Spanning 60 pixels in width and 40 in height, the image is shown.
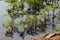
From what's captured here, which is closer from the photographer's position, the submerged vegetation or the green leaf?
the submerged vegetation

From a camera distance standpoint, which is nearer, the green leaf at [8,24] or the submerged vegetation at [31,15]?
the submerged vegetation at [31,15]

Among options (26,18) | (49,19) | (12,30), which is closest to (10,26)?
(12,30)

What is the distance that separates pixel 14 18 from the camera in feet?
21.4

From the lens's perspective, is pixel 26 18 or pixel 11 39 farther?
pixel 11 39

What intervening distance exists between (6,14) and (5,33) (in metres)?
0.69

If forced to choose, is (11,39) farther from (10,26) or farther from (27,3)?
(27,3)

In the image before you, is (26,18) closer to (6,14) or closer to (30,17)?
(30,17)

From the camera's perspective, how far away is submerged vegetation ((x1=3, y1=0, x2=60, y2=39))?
618 cm

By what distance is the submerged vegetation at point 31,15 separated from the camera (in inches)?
243

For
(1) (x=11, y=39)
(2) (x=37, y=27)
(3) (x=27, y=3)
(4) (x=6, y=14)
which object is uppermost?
(3) (x=27, y=3)

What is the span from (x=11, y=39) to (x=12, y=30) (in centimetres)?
48

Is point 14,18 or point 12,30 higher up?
point 14,18

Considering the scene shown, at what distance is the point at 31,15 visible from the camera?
6430 mm

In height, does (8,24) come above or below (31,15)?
below
